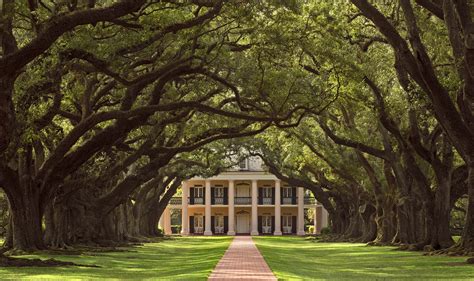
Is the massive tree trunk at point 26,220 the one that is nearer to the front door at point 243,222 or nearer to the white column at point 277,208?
the white column at point 277,208

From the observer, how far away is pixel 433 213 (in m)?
36.5

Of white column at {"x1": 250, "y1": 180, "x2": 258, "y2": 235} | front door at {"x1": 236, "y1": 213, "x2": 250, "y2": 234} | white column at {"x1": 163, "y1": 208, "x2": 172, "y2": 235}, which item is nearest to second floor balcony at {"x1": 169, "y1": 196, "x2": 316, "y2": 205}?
white column at {"x1": 250, "y1": 180, "x2": 258, "y2": 235}

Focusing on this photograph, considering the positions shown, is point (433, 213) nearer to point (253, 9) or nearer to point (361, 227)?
point (253, 9)

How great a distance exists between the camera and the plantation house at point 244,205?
347 ft

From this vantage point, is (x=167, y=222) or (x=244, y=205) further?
(x=167, y=222)

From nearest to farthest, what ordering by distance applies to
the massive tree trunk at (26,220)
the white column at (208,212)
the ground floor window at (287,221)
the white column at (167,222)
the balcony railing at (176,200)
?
the massive tree trunk at (26,220) < the white column at (208,212) < the ground floor window at (287,221) < the white column at (167,222) < the balcony railing at (176,200)

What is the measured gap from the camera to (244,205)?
107 metres

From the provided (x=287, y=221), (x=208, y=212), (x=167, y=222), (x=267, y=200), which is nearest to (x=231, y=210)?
(x=208, y=212)

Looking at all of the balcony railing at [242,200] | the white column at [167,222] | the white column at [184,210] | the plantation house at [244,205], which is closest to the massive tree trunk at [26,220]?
the white column at [184,210]

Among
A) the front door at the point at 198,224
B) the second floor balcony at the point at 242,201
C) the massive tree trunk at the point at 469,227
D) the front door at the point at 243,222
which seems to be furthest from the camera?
the front door at the point at 243,222

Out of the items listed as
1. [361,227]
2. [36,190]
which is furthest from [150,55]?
[361,227]

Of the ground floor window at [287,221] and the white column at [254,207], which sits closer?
the white column at [254,207]

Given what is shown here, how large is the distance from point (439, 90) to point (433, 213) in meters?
14.0

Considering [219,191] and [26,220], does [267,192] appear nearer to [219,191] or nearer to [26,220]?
[219,191]
